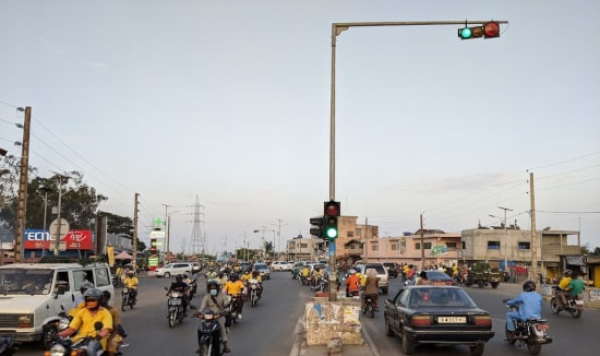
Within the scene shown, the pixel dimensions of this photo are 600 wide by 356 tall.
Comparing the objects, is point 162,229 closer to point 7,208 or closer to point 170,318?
point 7,208

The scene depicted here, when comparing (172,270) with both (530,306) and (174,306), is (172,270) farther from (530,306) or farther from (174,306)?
(530,306)

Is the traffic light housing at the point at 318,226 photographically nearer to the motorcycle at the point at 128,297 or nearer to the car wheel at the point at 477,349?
the car wheel at the point at 477,349

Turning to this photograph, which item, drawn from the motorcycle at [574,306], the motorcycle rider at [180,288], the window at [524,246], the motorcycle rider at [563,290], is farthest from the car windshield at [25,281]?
the window at [524,246]

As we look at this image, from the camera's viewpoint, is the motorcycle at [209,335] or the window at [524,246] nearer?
the motorcycle at [209,335]

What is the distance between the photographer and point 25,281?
12.4 meters

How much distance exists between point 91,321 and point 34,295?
5836 mm

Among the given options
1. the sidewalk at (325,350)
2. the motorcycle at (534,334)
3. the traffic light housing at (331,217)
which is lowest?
the sidewalk at (325,350)

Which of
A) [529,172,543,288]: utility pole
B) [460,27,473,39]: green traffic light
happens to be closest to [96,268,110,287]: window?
[460,27,473,39]: green traffic light

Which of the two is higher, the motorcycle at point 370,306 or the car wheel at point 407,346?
the car wheel at point 407,346

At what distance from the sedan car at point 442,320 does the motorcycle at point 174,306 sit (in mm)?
7319

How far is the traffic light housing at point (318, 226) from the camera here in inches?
563

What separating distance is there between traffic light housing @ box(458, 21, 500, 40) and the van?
392 inches

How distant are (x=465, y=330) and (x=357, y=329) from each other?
8.10ft

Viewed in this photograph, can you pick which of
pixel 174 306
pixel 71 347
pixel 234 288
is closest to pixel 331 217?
pixel 234 288
